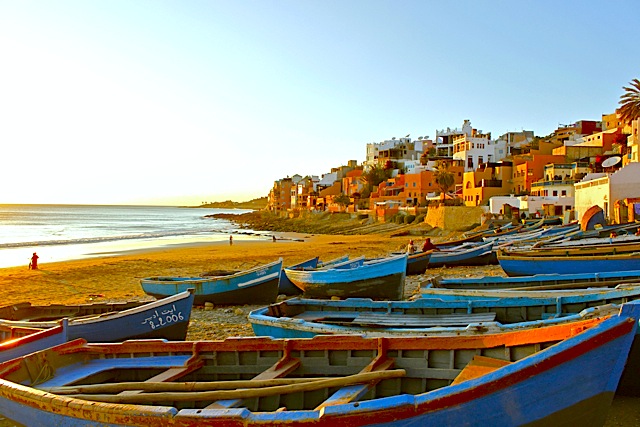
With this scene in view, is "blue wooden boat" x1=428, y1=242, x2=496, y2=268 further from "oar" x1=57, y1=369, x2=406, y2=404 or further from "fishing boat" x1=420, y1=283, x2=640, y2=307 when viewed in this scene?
"oar" x1=57, y1=369, x2=406, y2=404

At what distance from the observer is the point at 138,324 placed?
9844 mm

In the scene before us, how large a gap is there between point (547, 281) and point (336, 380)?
9251mm

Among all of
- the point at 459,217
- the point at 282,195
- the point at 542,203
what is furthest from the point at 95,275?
the point at 282,195

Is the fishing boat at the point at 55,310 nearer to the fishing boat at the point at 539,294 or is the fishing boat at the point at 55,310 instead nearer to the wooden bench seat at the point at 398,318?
the wooden bench seat at the point at 398,318

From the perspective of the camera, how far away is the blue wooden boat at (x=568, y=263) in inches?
569

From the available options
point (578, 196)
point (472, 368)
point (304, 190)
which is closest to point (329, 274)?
point (472, 368)

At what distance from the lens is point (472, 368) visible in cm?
514

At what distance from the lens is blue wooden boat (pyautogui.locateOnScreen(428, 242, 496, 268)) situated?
23938 millimetres

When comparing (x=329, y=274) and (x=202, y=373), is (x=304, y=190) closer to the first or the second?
(x=329, y=274)

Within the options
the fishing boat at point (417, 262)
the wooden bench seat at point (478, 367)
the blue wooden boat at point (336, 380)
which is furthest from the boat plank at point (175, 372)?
the fishing boat at point (417, 262)

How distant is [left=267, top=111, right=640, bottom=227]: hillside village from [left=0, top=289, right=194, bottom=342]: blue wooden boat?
96.9 feet

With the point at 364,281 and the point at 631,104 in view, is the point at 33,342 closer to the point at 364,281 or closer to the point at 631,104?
the point at 364,281

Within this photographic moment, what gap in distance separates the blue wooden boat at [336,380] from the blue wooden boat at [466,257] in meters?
18.8

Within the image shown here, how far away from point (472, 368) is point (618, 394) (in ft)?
12.0
